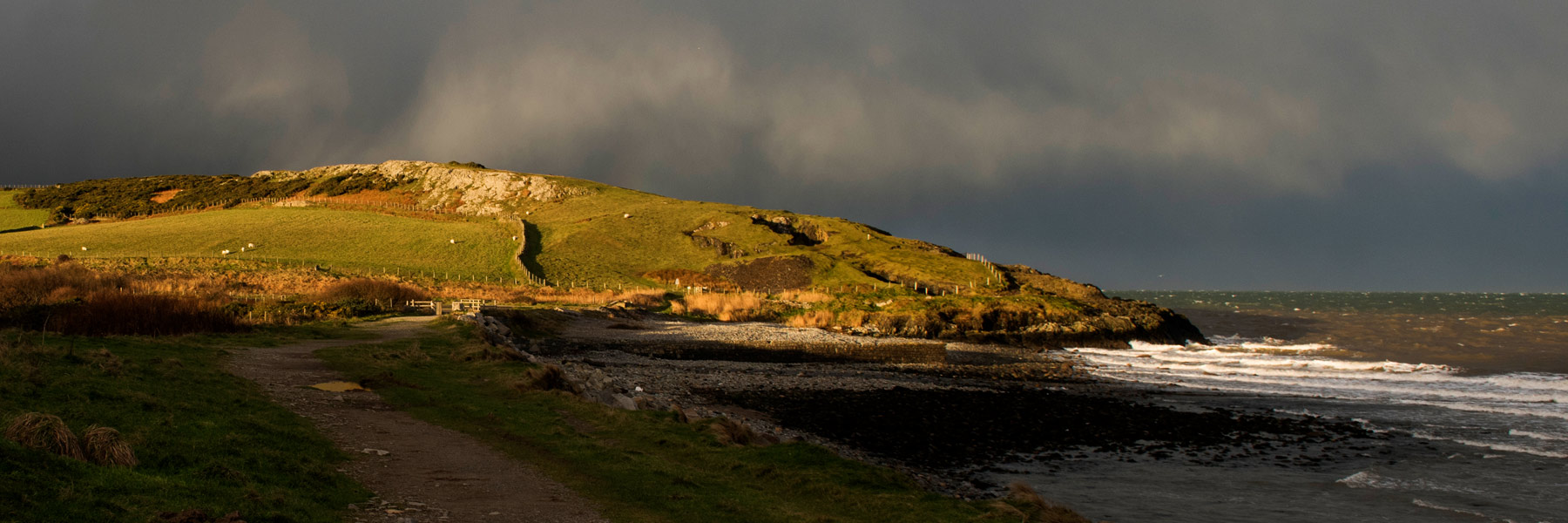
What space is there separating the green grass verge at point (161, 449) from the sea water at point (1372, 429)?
1317 centimetres

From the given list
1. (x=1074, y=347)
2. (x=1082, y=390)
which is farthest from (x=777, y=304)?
(x=1082, y=390)

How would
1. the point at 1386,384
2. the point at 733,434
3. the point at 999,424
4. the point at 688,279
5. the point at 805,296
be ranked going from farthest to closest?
Answer: the point at 688,279
the point at 805,296
the point at 1386,384
the point at 999,424
the point at 733,434

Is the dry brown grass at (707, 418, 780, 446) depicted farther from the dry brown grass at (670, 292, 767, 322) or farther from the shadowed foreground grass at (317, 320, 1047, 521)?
the dry brown grass at (670, 292, 767, 322)

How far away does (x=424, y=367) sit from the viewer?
74.6 ft

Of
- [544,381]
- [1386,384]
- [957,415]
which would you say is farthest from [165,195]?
[1386,384]

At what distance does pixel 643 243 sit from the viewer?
10519cm

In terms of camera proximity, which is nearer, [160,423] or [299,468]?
[299,468]

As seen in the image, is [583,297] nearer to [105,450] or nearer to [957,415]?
[957,415]

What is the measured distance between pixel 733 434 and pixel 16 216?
473 ft

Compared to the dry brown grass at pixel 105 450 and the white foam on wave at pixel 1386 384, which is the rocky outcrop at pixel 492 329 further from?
the white foam on wave at pixel 1386 384

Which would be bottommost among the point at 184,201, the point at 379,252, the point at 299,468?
the point at 299,468

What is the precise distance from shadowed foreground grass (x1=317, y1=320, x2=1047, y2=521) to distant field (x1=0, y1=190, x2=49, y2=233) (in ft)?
391

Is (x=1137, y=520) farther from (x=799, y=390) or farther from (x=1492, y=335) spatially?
(x=1492, y=335)

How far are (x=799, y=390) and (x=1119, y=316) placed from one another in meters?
42.6
